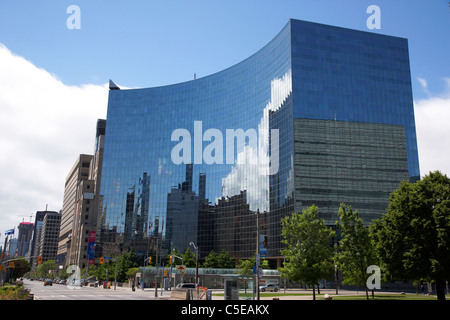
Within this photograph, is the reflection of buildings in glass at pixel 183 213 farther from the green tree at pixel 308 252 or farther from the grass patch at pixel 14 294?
the grass patch at pixel 14 294

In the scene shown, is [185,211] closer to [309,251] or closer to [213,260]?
[213,260]

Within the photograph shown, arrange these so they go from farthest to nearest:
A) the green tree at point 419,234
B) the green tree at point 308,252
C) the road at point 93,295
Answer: the road at point 93,295, the green tree at point 308,252, the green tree at point 419,234

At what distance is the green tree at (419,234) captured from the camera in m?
38.5

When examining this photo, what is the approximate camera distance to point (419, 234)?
131ft

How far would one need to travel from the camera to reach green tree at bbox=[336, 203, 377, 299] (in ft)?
152

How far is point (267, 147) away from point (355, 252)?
226 feet

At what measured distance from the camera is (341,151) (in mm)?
105312

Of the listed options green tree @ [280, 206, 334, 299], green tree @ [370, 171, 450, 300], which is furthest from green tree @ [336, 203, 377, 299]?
green tree @ [370, 171, 450, 300]

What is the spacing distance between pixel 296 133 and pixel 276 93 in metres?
17.7

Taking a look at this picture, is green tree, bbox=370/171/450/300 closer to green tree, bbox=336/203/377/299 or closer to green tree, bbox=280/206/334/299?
green tree, bbox=336/203/377/299

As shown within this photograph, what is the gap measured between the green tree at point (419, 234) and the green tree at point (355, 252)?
10.1ft

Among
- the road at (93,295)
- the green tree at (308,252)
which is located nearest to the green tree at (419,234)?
the green tree at (308,252)
